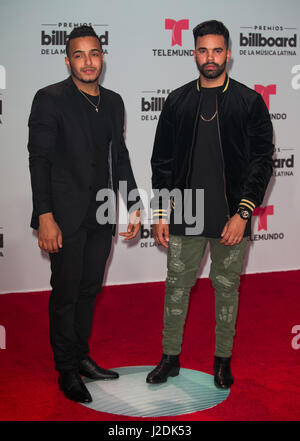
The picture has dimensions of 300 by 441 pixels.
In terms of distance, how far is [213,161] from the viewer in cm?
292

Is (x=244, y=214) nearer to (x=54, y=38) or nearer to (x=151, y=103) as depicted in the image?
(x=151, y=103)

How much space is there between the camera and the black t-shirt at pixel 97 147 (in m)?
2.86

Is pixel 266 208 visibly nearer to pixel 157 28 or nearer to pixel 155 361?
pixel 157 28

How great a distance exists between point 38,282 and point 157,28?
2.46 m

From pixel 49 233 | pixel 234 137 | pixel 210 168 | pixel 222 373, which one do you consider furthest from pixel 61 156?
pixel 222 373

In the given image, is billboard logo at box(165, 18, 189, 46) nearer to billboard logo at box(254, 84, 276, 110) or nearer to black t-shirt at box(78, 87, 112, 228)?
billboard logo at box(254, 84, 276, 110)

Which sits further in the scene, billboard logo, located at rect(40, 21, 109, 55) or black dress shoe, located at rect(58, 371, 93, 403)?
billboard logo, located at rect(40, 21, 109, 55)

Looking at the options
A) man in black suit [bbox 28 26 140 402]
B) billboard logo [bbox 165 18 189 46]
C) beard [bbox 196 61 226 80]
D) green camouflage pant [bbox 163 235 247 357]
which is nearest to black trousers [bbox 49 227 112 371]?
man in black suit [bbox 28 26 140 402]

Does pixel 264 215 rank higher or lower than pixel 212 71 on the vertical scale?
lower

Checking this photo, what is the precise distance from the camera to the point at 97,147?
2.87 metres

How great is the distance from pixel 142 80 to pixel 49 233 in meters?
2.80

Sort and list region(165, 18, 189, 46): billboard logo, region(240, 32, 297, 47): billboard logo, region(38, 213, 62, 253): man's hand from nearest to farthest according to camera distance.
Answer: region(38, 213, 62, 253): man's hand, region(165, 18, 189, 46): billboard logo, region(240, 32, 297, 47): billboard logo

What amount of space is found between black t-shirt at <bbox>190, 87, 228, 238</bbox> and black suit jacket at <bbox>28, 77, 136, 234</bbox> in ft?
1.76

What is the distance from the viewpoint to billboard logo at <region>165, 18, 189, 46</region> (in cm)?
514
